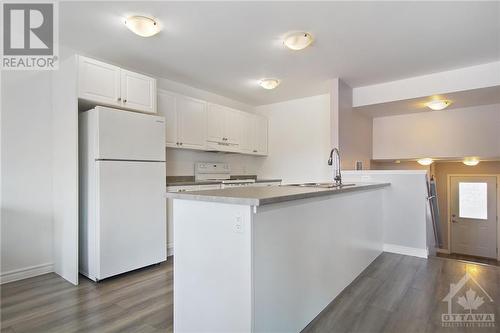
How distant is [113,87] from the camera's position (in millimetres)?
2984

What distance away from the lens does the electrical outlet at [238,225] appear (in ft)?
4.82

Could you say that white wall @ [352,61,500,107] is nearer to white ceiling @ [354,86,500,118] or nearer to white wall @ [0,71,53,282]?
white ceiling @ [354,86,500,118]

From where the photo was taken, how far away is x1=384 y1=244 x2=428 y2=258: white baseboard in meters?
3.47

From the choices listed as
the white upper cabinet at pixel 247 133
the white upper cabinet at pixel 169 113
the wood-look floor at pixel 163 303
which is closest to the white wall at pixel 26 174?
the wood-look floor at pixel 163 303

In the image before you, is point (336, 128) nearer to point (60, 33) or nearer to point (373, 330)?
point (373, 330)

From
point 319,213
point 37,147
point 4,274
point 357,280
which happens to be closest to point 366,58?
point 319,213

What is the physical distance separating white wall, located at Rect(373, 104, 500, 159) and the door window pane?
6.68ft

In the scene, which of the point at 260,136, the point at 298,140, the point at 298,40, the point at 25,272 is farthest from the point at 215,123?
the point at 25,272

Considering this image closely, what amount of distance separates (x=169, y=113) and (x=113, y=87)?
866mm

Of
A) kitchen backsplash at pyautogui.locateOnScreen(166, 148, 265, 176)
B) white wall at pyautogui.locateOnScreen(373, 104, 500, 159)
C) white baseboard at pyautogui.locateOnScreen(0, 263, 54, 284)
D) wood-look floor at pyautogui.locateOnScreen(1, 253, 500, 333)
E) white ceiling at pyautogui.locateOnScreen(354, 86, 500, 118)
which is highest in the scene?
white ceiling at pyautogui.locateOnScreen(354, 86, 500, 118)

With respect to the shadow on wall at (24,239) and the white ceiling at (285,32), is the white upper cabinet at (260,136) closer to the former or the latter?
the white ceiling at (285,32)

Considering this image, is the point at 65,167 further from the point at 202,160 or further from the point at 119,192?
the point at 202,160

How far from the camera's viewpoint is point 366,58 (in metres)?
3.27

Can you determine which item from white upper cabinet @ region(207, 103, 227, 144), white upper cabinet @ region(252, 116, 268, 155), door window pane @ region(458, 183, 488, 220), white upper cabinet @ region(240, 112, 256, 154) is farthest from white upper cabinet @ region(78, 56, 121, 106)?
door window pane @ region(458, 183, 488, 220)
